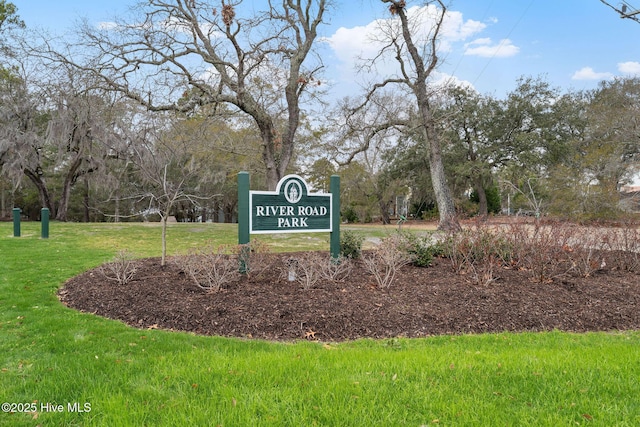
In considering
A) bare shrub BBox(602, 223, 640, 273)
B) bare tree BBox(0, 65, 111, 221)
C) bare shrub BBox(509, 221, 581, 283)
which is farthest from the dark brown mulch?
bare tree BBox(0, 65, 111, 221)

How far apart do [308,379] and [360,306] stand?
163 cm

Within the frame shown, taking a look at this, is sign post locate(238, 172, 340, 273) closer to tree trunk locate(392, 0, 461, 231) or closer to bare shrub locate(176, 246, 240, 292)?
bare shrub locate(176, 246, 240, 292)

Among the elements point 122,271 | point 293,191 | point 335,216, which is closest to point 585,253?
point 335,216

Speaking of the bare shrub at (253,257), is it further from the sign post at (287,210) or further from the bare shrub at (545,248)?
the bare shrub at (545,248)

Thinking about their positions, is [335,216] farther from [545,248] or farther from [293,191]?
[545,248]

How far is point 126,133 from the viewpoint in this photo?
48.4ft

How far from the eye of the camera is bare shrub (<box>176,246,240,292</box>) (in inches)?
173

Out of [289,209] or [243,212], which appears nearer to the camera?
[243,212]

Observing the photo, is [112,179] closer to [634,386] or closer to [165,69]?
[165,69]

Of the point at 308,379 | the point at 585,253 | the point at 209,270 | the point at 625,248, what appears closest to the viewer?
the point at 308,379

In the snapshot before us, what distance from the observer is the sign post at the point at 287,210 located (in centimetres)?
487

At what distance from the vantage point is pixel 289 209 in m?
5.18

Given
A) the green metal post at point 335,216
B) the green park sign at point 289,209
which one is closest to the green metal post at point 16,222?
the green park sign at point 289,209

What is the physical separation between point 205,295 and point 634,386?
3.72 meters
